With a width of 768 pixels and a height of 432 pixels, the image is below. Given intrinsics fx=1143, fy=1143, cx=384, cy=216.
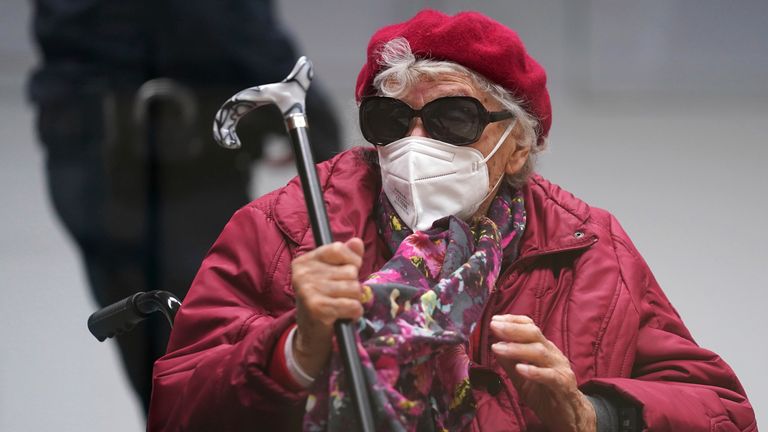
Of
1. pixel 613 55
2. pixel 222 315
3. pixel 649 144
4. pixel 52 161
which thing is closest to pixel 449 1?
pixel 613 55

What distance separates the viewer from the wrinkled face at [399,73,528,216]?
1629 mm

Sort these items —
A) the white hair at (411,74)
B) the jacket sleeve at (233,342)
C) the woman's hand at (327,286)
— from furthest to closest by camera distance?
the white hair at (411,74) → the jacket sleeve at (233,342) → the woman's hand at (327,286)

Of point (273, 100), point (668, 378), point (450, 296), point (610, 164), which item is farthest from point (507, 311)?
point (610, 164)

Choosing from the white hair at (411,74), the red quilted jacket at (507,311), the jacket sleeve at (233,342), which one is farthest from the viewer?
the white hair at (411,74)

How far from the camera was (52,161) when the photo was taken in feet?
7.38

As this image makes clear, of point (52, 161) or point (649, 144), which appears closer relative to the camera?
point (52, 161)

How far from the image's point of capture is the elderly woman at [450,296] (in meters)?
1.44

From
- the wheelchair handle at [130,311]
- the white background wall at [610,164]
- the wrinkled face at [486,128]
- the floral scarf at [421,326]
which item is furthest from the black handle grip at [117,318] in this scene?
the wrinkled face at [486,128]

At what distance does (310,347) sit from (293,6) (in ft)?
3.97

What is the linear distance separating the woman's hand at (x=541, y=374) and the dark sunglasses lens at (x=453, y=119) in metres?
0.28

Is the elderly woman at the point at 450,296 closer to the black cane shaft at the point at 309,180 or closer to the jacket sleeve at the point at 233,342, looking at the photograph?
the jacket sleeve at the point at 233,342

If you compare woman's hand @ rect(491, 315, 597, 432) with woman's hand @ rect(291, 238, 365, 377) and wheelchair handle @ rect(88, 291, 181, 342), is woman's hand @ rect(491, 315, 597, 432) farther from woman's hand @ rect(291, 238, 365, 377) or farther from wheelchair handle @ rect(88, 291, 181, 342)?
wheelchair handle @ rect(88, 291, 181, 342)

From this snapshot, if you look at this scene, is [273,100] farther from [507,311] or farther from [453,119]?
[507,311]

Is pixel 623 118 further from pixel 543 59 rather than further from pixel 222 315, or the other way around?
pixel 222 315
